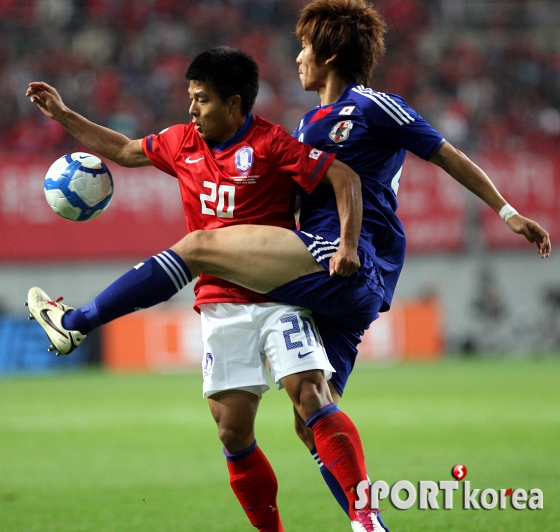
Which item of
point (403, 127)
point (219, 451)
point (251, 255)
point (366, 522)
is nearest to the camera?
point (366, 522)

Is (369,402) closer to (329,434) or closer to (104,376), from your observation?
(104,376)

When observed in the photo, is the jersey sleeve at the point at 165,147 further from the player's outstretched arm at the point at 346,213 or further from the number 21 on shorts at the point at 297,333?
the number 21 on shorts at the point at 297,333

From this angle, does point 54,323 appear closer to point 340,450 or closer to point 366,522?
point 340,450

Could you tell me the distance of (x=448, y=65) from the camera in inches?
814

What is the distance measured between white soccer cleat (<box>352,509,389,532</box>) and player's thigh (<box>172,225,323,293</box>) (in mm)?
938

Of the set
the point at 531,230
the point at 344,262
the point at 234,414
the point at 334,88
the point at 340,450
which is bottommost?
the point at 340,450

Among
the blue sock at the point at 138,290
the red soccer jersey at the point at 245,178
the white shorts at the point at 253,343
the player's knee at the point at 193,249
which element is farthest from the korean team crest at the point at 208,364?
the player's knee at the point at 193,249

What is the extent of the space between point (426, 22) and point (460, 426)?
48.5 feet

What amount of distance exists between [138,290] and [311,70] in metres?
1.27

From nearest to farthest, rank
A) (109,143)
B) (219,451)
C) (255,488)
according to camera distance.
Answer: (255,488) → (109,143) → (219,451)

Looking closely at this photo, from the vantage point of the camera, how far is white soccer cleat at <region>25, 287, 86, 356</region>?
3.75m

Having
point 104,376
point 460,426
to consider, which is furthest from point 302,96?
point 460,426

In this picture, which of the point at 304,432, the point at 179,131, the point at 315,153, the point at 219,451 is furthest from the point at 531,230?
the point at 219,451

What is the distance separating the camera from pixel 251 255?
3.66 meters
